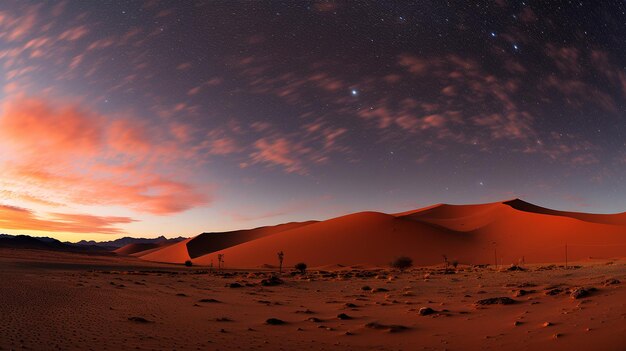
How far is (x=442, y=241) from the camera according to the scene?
332 feet

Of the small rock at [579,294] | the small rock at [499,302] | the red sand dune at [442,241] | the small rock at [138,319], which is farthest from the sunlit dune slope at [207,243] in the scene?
the small rock at [579,294]

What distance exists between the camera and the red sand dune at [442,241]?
90125 millimetres

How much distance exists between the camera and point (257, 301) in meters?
24.8

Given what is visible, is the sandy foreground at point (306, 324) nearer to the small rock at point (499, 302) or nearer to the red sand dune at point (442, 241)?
the small rock at point (499, 302)

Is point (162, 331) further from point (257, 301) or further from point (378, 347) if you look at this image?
point (257, 301)

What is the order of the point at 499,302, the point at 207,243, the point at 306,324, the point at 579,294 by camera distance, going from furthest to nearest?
the point at 207,243 → the point at 499,302 → the point at 579,294 → the point at 306,324

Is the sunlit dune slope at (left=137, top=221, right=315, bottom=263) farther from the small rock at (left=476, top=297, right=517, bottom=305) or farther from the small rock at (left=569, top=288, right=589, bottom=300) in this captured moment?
the small rock at (left=569, top=288, right=589, bottom=300)

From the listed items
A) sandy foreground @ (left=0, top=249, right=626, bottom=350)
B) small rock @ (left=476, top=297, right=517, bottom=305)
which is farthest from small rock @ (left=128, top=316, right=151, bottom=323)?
small rock @ (left=476, top=297, right=517, bottom=305)

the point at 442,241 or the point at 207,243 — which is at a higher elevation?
the point at 442,241

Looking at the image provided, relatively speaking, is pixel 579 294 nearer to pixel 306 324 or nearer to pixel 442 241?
pixel 306 324

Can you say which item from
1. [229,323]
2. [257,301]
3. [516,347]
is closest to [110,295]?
[257,301]

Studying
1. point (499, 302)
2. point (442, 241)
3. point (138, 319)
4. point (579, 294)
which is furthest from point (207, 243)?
point (579, 294)

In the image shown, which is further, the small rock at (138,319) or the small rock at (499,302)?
the small rock at (499,302)

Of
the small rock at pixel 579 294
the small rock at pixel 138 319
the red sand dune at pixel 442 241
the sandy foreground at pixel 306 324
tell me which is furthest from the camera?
the red sand dune at pixel 442 241
